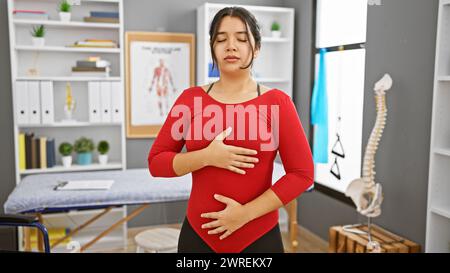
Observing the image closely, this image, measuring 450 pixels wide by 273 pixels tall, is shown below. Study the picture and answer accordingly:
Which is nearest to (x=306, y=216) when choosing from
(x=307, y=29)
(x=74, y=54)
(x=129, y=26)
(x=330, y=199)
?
(x=330, y=199)

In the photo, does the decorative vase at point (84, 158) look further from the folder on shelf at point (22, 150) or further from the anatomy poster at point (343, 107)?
the anatomy poster at point (343, 107)

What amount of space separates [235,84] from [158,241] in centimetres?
135

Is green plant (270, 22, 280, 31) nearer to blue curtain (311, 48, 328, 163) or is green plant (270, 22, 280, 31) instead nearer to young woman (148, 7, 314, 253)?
blue curtain (311, 48, 328, 163)

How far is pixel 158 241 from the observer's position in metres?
2.00

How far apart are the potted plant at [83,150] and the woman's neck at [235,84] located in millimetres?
2269

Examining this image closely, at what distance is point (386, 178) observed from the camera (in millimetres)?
1989

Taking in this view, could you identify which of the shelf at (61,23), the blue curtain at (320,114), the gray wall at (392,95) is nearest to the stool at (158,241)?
the gray wall at (392,95)

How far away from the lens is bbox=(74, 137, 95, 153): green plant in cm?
290

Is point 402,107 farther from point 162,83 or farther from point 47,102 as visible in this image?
point 47,102

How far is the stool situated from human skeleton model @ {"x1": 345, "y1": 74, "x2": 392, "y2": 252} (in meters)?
0.80

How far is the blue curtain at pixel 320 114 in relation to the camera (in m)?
1.37

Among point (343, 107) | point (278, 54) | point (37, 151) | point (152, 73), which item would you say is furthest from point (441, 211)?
point (37, 151)

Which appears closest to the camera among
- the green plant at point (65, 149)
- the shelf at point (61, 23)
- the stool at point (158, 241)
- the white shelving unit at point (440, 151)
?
the white shelving unit at point (440, 151)
